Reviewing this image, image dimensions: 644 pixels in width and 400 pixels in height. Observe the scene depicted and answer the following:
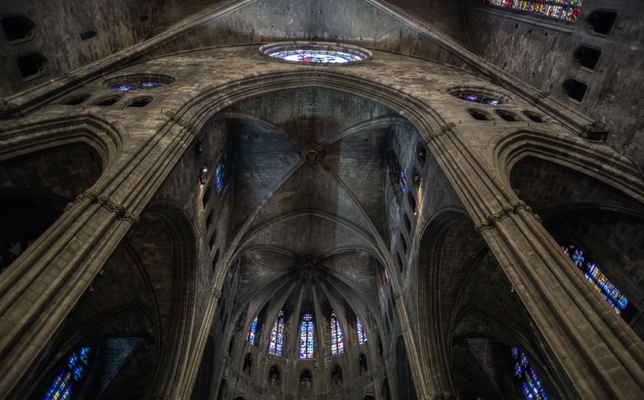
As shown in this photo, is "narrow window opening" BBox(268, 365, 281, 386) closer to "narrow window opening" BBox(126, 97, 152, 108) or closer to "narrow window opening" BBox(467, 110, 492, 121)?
"narrow window opening" BBox(126, 97, 152, 108)

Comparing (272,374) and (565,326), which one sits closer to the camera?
(565,326)

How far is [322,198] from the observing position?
62.7ft

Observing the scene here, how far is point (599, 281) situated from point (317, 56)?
14670 millimetres

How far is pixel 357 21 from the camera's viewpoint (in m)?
19.6

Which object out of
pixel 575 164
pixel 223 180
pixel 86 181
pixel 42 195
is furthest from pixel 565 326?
pixel 223 180

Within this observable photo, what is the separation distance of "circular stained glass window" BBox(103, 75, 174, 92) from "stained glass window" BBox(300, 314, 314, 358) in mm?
14859

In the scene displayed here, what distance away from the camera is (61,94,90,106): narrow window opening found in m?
11.1

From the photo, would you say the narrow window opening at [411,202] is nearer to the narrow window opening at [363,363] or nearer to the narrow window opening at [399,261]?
the narrow window opening at [399,261]

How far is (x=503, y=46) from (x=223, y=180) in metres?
13.4

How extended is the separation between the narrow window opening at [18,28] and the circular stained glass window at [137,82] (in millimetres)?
2304

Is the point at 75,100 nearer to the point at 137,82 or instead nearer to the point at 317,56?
the point at 137,82

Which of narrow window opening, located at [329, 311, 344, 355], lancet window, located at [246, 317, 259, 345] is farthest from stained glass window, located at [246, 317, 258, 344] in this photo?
narrow window opening, located at [329, 311, 344, 355]

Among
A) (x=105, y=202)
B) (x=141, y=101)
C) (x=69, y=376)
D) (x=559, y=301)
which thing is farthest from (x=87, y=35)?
(x=559, y=301)

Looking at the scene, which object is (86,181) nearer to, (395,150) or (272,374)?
(395,150)
